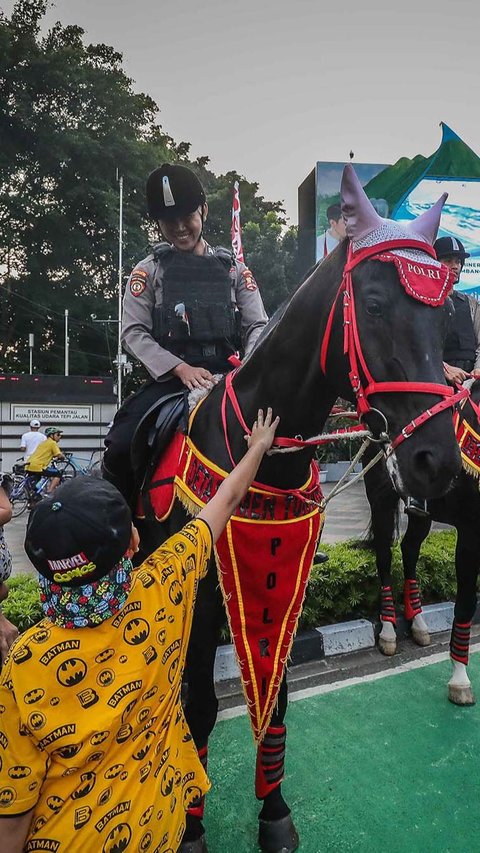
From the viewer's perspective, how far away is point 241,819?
261 centimetres

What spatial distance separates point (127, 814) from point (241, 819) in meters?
1.55

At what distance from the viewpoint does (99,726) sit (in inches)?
50.8

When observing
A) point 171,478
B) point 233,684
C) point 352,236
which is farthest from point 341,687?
point 352,236

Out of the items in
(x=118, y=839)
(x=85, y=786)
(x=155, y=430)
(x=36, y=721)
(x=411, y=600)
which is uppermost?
(x=155, y=430)

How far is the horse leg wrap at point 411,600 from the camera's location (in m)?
4.64

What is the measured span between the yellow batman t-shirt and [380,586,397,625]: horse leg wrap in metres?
3.23

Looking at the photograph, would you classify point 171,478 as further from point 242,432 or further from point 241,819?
point 241,819

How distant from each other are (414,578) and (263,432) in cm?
332

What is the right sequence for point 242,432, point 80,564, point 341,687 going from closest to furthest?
point 80,564
point 242,432
point 341,687

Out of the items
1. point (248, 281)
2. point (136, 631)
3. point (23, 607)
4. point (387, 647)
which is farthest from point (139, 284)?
point (387, 647)

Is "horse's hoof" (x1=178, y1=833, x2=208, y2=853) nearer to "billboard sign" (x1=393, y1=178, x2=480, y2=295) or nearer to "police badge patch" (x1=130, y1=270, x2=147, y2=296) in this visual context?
"police badge patch" (x1=130, y1=270, x2=147, y2=296)

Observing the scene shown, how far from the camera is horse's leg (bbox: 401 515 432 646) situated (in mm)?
4512

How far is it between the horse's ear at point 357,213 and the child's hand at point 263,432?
0.71 m

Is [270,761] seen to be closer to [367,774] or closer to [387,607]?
[367,774]
